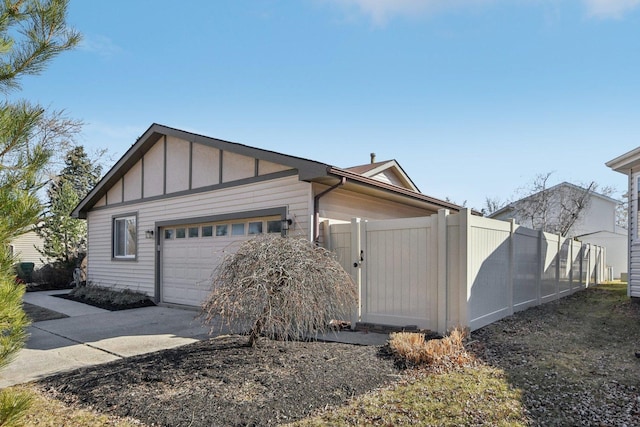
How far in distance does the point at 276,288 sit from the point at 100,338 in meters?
4.02

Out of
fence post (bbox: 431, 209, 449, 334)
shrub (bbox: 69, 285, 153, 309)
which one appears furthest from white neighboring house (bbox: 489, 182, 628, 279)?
shrub (bbox: 69, 285, 153, 309)

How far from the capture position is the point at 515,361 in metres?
4.99

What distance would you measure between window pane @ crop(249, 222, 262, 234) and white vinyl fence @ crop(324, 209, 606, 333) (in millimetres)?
1733

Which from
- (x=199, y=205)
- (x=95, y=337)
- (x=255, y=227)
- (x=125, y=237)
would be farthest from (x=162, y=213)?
(x=95, y=337)

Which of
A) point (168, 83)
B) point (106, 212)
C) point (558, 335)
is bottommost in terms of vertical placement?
point (558, 335)

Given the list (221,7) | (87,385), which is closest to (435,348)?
(87,385)

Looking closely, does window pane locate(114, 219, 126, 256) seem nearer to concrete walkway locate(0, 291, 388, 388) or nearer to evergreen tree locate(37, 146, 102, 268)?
concrete walkway locate(0, 291, 388, 388)

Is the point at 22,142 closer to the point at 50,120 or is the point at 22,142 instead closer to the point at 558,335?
the point at 558,335

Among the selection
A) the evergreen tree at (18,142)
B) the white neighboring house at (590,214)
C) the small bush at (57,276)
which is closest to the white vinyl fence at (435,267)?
the evergreen tree at (18,142)

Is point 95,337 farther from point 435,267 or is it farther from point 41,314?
point 435,267

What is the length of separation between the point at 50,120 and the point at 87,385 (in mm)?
15491

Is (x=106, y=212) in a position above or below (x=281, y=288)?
above

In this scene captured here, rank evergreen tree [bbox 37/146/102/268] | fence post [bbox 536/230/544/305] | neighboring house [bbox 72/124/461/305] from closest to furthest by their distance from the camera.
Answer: neighboring house [bbox 72/124/461/305], fence post [bbox 536/230/544/305], evergreen tree [bbox 37/146/102/268]

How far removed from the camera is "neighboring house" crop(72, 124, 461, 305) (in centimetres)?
783
